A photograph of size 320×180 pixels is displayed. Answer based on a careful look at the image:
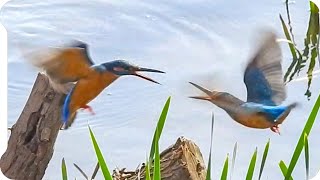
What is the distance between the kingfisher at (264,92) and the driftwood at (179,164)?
12cm

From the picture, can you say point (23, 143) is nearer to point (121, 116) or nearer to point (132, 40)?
point (121, 116)

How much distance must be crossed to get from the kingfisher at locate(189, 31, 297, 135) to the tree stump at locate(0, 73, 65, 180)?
1.23ft

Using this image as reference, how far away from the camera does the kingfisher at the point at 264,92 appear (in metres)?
1.46

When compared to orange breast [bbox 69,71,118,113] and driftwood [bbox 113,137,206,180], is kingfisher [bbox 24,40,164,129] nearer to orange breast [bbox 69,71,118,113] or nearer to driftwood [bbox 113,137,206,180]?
orange breast [bbox 69,71,118,113]

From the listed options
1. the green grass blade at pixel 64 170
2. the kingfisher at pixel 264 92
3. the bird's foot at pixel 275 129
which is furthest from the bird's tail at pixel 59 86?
the bird's foot at pixel 275 129

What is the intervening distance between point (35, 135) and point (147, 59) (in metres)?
0.29

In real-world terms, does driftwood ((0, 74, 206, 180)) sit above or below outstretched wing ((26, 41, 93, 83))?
below

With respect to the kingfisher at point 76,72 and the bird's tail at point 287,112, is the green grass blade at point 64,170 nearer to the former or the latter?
the kingfisher at point 76,72

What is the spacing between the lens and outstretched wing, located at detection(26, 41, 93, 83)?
4.58 feet

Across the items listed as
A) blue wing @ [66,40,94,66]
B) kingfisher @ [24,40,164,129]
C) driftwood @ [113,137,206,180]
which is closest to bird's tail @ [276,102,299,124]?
driftwood @ [113,137,206,180]

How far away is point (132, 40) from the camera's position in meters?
1.43

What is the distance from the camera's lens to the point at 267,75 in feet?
4.84

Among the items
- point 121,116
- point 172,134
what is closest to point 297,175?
point 172,134

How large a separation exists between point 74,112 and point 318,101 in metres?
0.50
